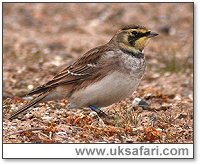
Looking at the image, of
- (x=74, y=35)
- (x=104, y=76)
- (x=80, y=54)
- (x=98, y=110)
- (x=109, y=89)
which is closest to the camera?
(x=109, y=89)

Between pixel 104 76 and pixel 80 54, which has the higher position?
pixel 80 54

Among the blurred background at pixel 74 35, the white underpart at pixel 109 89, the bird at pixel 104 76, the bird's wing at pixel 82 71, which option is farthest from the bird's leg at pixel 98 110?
the blurred background at pixel 74 35

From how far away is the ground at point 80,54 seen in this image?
6551mm

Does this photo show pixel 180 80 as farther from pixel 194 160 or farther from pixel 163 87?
pixel 194 160

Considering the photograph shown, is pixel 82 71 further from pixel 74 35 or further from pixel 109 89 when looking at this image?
pixel 74 35

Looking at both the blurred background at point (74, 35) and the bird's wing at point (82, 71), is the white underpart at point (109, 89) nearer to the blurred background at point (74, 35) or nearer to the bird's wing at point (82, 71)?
the bird's wing at point (82, 71)

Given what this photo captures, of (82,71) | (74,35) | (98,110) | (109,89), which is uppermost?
(74,35)

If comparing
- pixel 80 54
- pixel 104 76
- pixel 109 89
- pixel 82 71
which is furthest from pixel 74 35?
pixel 109 89

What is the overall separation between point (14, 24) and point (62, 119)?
189 inches

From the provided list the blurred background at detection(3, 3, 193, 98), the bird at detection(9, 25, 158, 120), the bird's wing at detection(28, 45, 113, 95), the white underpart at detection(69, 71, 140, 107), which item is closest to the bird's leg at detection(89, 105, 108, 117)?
the bird at detection(9, 25, 158, 120)

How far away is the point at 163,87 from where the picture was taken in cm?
888

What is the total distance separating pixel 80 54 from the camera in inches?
405

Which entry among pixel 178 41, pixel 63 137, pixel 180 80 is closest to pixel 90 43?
pixel 178 41

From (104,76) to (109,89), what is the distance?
0.17 metres
